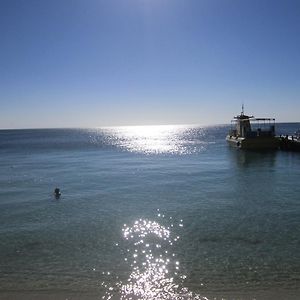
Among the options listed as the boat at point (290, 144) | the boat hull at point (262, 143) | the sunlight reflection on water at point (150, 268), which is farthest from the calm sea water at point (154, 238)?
the boat hull at point (262, 143)

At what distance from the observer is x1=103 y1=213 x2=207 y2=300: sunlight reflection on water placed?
1302cm

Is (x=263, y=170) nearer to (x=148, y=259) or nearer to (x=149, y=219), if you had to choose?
(x=149, y=219)

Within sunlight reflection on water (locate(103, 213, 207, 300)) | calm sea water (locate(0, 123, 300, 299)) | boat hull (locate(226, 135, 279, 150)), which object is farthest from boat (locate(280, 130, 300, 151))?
sunlight reflection on water (locate(103, 213, 207, 300))

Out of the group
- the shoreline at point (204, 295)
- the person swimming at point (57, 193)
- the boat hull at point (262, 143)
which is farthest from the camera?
the boat hull at point (262, 143)

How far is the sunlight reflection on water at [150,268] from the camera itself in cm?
1302

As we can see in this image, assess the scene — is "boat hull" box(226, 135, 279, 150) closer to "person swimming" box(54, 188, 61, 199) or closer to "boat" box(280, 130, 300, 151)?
"boat" box(280, 130, 300, 151)

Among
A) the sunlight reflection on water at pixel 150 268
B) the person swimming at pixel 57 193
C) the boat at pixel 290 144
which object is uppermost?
the boat at pixel 290 144

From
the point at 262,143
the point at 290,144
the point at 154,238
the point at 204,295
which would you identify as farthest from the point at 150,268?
the point at 290,144

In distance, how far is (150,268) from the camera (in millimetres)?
15383

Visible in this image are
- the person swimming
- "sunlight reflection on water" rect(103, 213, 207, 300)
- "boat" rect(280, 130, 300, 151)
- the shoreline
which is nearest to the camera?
the shoreline

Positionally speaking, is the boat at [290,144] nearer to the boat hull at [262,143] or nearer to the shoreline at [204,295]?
the boat hull at [262,143]

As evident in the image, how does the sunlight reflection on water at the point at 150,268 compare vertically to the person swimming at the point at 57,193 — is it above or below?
below

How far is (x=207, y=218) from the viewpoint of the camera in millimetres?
22562

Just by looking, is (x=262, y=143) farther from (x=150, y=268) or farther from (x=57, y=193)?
(x=150, y=268)
